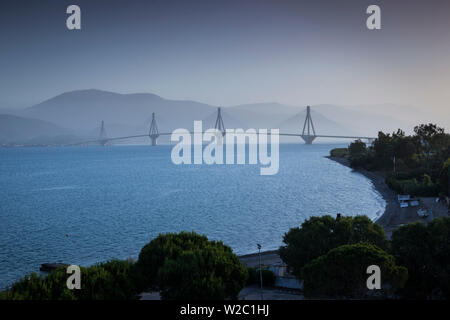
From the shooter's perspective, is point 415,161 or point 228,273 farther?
point 415,161

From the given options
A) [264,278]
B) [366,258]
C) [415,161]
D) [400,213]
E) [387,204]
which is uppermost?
[415,161]

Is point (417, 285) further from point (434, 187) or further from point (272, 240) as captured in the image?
point (434, 187)

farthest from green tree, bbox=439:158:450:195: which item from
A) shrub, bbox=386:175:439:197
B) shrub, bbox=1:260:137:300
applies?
shrub, bbox=1:260:137:300

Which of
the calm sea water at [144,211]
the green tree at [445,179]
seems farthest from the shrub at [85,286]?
the green tree at [445,179]

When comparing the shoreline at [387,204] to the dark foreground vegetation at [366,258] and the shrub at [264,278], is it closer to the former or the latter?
the dark foreground vegetation at [366,258]

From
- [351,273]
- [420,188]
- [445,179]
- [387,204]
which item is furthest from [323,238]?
[420,188]

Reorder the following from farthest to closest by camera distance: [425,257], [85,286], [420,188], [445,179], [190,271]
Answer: [420,188]
[445,179]
[425,257]
[190,271]
[85,286]

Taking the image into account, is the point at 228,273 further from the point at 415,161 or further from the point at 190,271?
the point at 415,161
